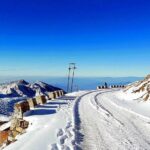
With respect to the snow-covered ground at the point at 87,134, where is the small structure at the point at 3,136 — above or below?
below

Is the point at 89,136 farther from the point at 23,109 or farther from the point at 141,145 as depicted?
the point at 23,109

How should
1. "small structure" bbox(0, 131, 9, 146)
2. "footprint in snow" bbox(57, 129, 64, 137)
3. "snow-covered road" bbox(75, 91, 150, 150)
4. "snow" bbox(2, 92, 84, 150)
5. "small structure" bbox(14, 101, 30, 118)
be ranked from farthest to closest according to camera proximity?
"small structure" bbox(14, 101, 30, 118), "small structure" bbox(0, 131, 9, 146), "footprint in snow" bbox(57, 129, 64, 137), "snow" bbox(2, 92, 84, 150), "snow-covered road" bbox(75, 91, 150, 150)

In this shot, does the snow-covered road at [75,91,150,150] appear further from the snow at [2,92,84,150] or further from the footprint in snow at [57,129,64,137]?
the footprint in snow at [57,129,64,137]

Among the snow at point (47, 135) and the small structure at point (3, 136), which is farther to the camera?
the small structure at point (3, 136)

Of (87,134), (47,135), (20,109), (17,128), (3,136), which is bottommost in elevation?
(3,136)

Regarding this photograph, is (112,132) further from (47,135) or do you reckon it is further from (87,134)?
(47,135)

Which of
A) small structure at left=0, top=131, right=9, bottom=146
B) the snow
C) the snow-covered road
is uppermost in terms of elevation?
the snow-covered road

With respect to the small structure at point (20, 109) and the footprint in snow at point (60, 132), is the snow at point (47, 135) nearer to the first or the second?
the footprint in snow at point (60, 132)

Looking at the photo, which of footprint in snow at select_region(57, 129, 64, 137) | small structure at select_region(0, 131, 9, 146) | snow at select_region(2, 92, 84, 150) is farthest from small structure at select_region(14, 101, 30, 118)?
footprint in snow at select_region(57, 129, 64, 137)

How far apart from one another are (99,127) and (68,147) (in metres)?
5.27

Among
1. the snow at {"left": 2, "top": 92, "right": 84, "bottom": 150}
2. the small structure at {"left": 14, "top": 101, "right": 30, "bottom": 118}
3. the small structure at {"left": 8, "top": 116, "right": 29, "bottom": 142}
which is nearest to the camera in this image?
the snow at {"left": 2, "top": 92, "right": 84, "bottom": 150}

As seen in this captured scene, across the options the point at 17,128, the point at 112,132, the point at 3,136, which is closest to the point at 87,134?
the point at 112,132

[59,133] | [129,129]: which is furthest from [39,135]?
[129,129]

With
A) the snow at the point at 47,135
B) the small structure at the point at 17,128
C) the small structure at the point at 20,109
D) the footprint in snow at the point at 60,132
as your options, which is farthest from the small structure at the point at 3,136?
the footprint in snow at the point at 60,132
